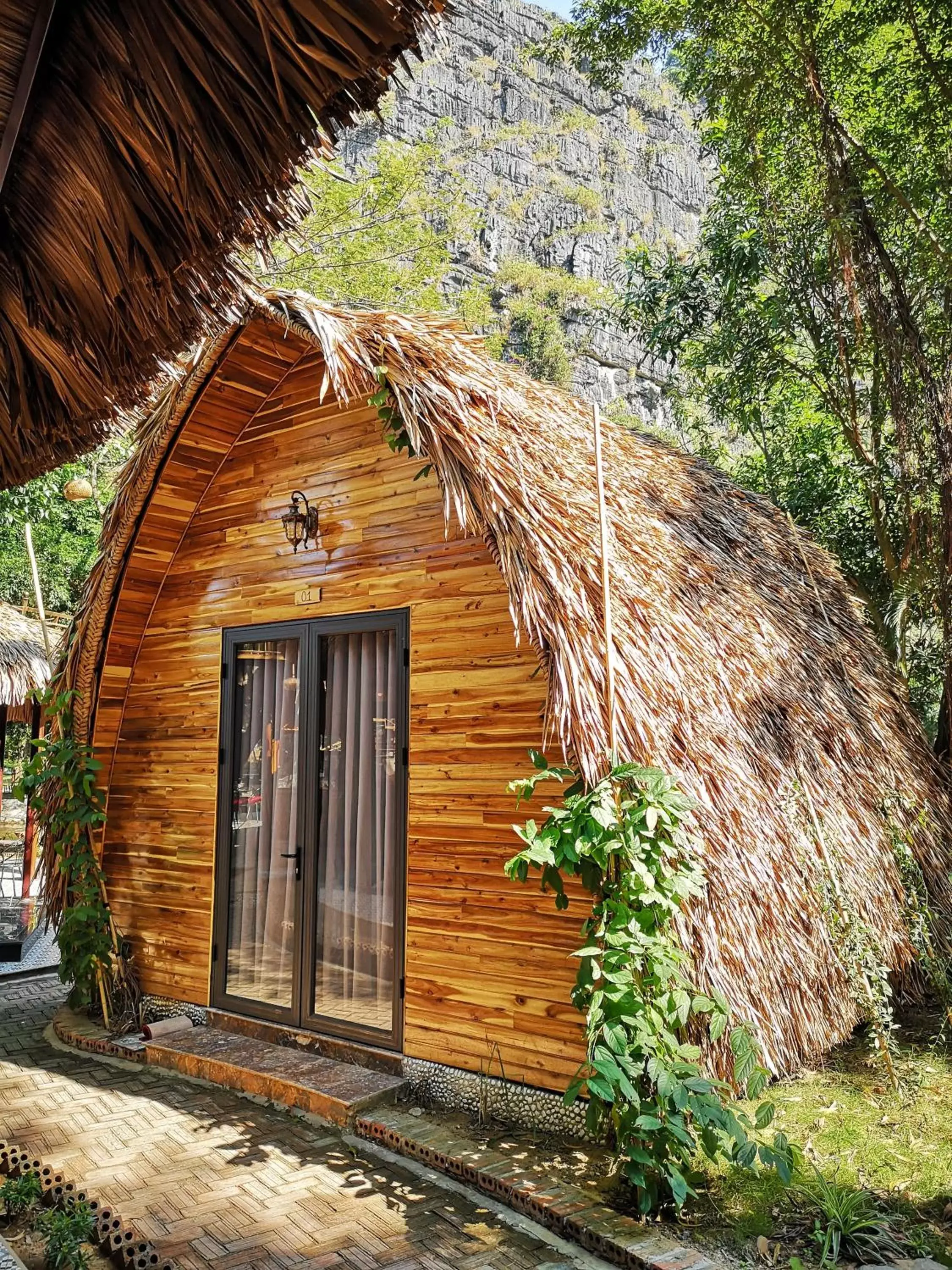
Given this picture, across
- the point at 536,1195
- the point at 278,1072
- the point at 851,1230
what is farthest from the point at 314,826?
the point at 851,1230

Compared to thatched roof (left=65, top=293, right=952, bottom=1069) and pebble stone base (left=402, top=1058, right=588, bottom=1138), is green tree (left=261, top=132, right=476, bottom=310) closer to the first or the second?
thatched roof (left=65, top=293, right=952, bottom=1069)

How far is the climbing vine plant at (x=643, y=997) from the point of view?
9.46 feet

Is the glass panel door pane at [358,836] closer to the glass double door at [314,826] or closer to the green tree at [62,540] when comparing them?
the glass double door at [314,826]

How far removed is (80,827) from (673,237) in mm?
51987

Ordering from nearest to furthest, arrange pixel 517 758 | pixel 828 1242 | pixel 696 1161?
1. pixel 828 1242
2. pixel 696 1161
3. pixel 517 758

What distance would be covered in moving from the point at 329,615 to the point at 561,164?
49.7 meters

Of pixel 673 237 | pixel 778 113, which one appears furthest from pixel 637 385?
pixel 778 113

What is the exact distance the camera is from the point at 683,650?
13.6 ft

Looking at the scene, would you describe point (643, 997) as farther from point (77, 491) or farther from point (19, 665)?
point (19, 665)

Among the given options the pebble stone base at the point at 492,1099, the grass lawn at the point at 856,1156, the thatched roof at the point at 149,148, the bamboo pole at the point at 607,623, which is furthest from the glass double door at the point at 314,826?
the thatched roof at the point at 149,148

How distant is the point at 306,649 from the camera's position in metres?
4.93

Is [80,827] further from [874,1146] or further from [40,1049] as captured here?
[874,1146]

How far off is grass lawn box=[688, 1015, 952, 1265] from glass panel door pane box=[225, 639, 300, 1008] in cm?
249

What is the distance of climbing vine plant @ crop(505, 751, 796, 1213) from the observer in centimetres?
288
